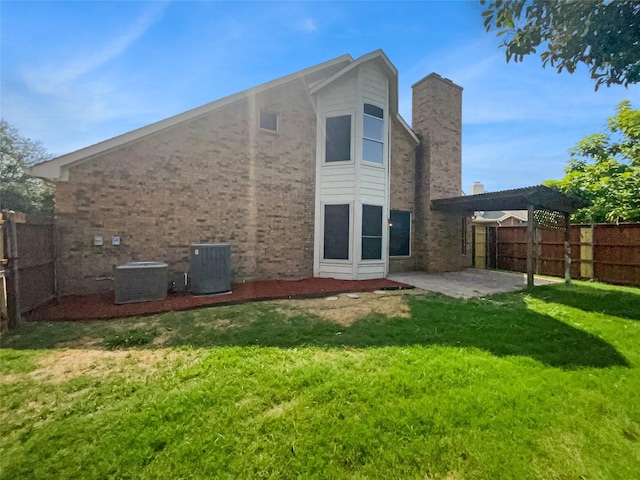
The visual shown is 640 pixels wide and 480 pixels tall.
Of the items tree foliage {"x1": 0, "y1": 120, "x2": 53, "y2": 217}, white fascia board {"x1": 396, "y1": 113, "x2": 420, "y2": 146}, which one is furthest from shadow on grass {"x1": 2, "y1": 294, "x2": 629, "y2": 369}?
tree foliage {"x1": 0, "y1": 120, "x2": 53, "y2": 217}

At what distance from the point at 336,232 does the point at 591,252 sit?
32.6 ft

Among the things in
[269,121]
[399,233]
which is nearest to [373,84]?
[269,121]

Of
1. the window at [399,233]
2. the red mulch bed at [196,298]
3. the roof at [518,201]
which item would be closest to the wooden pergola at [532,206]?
the roof at [518,201]

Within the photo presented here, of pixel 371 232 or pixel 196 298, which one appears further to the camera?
pixel 371 232

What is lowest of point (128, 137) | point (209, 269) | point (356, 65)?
point (209, 269)

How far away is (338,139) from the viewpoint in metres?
10.1

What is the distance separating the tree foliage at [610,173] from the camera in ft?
37.6

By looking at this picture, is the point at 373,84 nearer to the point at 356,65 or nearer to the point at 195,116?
the point at 356,65

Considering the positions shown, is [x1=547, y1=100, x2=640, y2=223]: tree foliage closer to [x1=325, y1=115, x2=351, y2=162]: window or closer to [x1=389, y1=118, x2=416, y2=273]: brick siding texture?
[x1=389, y1=118, x2=416, y2=273]: brick siding texture

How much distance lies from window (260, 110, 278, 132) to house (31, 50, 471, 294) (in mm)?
37

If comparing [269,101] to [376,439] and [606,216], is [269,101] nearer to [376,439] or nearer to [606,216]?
[376,439]

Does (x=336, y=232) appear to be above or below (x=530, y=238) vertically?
above

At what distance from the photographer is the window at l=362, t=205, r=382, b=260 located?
32.8 ft

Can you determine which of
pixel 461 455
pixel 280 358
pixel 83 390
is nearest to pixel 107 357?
pixel 83 390
